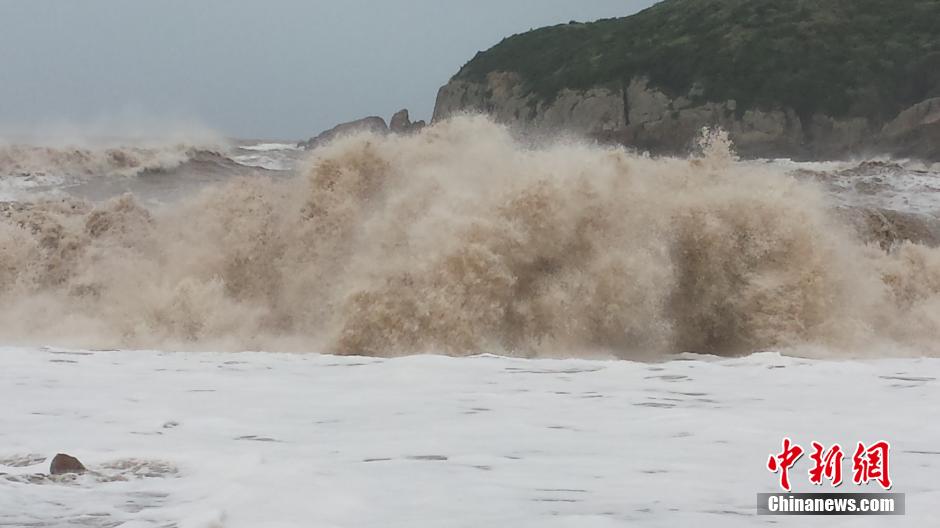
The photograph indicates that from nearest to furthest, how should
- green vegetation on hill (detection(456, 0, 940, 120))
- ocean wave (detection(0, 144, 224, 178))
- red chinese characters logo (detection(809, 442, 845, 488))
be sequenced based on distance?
red chinese characters logo (detection(809, 442, 845, 488)) → ocean wave (detection(0, 144, 224, 178)) → green vegetation on hill (detection(456, 0, 940, 120))

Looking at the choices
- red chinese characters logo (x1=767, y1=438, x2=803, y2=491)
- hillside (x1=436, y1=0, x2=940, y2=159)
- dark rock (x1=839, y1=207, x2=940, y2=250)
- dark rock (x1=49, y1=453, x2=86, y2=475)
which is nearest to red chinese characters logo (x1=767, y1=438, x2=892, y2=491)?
red chinese characters logo (x1=767, y1=438, x2=803, y2=491)

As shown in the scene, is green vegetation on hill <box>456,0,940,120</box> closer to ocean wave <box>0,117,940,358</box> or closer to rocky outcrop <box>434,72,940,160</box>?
rocky outcrop <box>434,72,940,160</box>

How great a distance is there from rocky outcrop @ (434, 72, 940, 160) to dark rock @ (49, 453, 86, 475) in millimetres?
22418

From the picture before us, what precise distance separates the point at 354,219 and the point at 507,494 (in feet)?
20.4

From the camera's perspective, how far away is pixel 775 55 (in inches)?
1435

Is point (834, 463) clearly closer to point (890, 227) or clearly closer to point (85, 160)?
point (890, 227)

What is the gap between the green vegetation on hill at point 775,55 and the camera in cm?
3256

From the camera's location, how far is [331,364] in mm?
5633

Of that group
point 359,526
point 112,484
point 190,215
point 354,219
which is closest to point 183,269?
point 190,215

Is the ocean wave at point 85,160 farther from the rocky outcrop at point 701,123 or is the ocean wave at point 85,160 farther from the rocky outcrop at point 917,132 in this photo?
the rocky outcrop at point 917,132

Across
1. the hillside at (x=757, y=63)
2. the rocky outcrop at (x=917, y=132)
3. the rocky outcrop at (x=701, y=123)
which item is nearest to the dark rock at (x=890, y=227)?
the rocky outcrop at (x=917, y=132)

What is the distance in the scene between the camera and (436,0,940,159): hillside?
106 feet

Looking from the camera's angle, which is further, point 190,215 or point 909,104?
point 909,104

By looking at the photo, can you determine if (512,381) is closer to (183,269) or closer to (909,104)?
(183,269)
